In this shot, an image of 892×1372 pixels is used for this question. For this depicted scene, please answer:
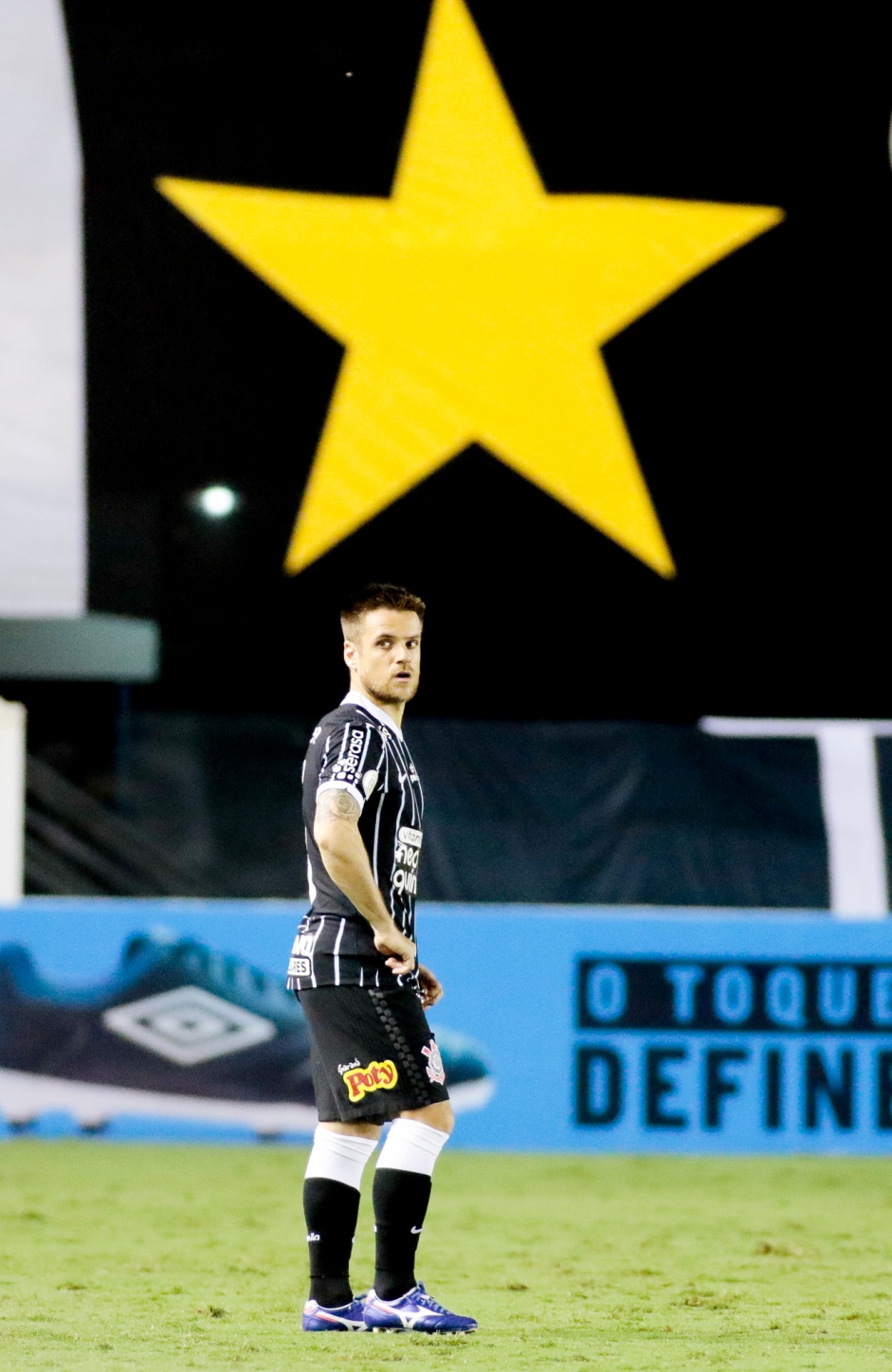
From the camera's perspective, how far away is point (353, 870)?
4.04 meters

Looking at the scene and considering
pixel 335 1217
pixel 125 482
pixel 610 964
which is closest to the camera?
pixel 335 1217

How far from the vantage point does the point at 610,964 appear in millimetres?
8305

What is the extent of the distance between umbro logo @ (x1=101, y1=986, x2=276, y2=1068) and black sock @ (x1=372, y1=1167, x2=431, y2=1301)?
13.4 ft

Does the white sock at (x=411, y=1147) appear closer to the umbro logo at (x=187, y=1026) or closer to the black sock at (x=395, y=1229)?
the black sock at (x=395, y=1229)

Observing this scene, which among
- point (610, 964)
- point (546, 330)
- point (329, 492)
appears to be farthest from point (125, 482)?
point (610, 964)

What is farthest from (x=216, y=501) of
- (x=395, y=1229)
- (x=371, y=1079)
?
(x=395, y=1229)

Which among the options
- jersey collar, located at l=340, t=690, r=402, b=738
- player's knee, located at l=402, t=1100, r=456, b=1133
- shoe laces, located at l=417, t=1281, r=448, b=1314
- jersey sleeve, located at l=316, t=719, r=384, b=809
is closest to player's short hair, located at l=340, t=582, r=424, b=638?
jersey collar, located at l=340, t=690, r=402, b=738

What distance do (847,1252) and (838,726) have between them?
373 cm

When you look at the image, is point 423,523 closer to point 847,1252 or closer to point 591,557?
point 591,557

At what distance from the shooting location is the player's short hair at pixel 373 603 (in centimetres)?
427

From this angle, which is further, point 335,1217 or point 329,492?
point 329,492

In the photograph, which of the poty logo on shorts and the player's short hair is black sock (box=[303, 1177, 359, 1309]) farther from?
the player's short hair

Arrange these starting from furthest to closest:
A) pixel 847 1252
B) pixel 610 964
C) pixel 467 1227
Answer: pixel 610 964 → pixel 467 1227 → pixel 847 1252

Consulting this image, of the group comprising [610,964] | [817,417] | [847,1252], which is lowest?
[847,1252]
